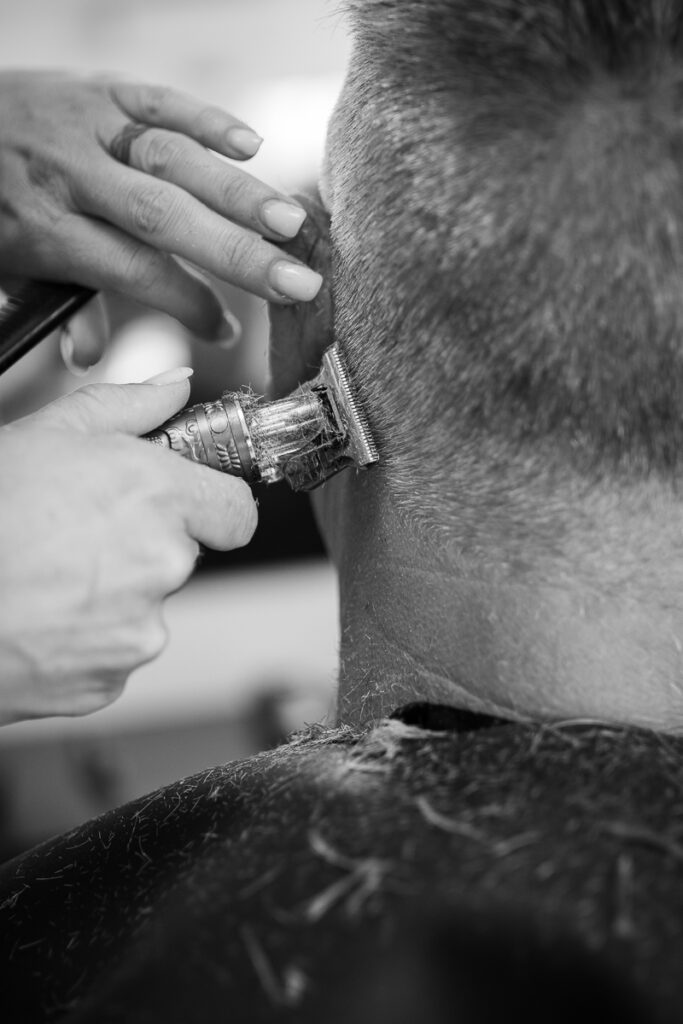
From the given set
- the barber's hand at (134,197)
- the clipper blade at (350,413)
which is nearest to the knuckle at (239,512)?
the clipper blade at (350,413)

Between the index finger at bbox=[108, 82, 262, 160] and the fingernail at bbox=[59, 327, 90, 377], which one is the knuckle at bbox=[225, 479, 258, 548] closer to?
the index finger at bbox=[108, 82, 262, 160]

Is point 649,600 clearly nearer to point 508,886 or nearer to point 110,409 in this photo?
point 508,886

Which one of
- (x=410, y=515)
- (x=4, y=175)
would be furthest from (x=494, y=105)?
(x=4, y=175)

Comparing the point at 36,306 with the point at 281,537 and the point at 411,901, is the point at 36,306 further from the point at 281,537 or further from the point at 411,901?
Result: the point at 281,537

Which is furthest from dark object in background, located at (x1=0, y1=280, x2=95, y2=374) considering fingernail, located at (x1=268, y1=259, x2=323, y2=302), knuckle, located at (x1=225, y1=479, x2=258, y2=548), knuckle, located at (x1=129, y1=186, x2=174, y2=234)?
knuckle, located at (x1=225, y1=479, x2=258, y2=548)

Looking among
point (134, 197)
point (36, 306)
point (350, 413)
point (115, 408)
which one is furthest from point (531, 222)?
point (36, 306)

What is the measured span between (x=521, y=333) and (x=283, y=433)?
0.24 m

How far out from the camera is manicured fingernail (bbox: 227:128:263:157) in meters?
1.10

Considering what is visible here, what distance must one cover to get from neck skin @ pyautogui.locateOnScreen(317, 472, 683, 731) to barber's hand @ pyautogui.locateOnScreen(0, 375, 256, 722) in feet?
0.66

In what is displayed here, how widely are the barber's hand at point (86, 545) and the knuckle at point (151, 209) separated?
0.34m

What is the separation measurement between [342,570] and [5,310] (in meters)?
0.60

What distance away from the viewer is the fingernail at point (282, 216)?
96cm

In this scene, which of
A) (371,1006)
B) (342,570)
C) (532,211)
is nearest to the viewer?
(371,1006)

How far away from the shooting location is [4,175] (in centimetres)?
126
